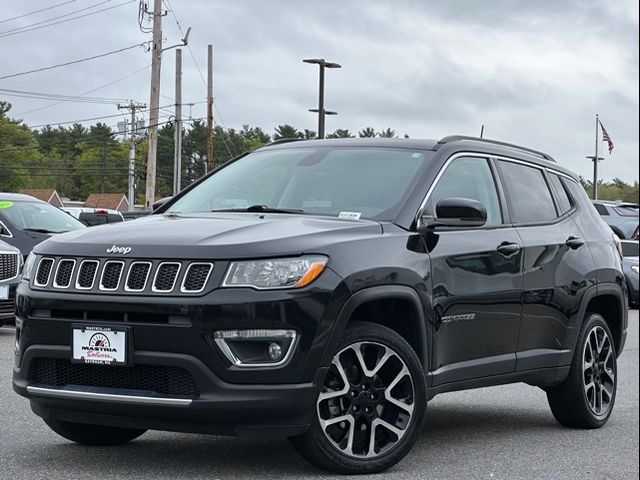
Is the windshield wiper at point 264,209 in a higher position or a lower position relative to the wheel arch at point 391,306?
higher

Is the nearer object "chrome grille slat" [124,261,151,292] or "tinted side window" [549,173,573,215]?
"chrome grille slat" [124,261,151,292]

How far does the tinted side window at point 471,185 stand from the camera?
6652 mm

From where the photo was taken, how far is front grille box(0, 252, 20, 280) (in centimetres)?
1301

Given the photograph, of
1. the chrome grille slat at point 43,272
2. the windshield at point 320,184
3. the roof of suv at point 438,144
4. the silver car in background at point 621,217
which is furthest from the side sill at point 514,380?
the silver car in background at point 621,217

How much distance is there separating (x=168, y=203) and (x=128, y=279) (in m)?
1.90

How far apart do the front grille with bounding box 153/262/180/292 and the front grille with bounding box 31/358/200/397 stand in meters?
0.36

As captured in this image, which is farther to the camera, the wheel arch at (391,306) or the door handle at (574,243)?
the door handle at (574,243)

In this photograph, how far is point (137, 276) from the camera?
536 centimetres

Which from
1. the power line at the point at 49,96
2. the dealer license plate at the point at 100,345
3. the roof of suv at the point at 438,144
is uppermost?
the power line at the point at 49,96

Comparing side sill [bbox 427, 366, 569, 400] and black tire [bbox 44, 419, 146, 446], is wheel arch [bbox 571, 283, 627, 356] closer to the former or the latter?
side sill [bbox 427, 366, 569, 400]

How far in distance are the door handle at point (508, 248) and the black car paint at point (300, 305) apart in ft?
0.08

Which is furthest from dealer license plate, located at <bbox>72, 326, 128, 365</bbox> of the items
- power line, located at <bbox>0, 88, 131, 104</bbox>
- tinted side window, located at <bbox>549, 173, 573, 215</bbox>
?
power line, located at <bbox>0, 88, 131, 104</bbox>

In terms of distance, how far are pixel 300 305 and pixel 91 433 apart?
5.48ft

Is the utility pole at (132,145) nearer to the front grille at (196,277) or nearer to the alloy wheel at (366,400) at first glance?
the alloy wheel at (366,400)
